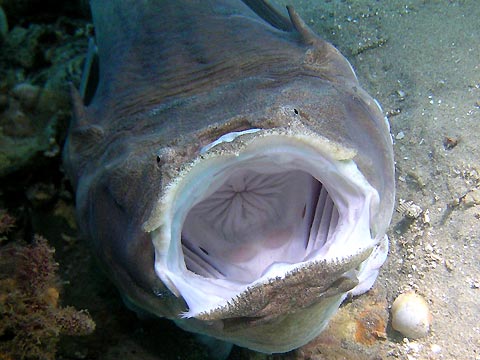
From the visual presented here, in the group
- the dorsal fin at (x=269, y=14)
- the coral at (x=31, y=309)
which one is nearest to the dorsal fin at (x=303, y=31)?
the dorsal fin at (x=269, y=14)

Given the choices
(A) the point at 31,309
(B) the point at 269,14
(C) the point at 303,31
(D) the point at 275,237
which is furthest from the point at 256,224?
(B) the point at 269,14

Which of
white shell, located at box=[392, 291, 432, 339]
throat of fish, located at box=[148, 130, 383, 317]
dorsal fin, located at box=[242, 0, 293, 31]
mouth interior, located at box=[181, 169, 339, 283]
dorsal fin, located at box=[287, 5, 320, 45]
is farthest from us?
dorsal fin, located at box=[242, 0, 293, 31]

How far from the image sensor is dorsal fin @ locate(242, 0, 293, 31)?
3.82 m

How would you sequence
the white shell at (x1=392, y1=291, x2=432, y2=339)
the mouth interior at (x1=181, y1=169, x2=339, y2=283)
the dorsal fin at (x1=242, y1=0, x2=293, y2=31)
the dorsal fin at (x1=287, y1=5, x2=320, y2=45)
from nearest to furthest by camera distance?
the mouth interior at (x1=181, y1=169, x2=339, y2=283) < the white shell at (x1=392, y1=291, x2=432, y2=339) < the dorsal fin at (x1=287, y1=5, x2=320, y2=45) < the dorsal fin at (x1=242, y1=0, x2=293, y2=31)

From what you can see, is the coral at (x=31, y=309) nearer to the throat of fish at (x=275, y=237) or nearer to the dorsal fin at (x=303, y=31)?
the throat of fish at (x=275, y=237)

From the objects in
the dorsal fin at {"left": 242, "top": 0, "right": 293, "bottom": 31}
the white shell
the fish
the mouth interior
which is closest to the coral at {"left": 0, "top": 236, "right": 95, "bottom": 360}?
the fish

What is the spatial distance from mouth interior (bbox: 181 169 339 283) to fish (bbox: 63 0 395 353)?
1cm

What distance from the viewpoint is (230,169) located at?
2.17 metres

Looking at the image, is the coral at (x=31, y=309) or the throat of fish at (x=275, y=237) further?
the coral at (x=31, y=309)

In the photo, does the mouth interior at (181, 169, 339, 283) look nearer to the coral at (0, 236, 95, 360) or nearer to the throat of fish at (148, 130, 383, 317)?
the throat of fish at (148, 130, 383, 317)

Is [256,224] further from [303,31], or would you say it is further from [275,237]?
[303,31]

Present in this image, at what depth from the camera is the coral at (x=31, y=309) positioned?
2986 mm

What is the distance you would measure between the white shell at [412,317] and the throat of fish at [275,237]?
0.89 m

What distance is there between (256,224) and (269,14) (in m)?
1.88
